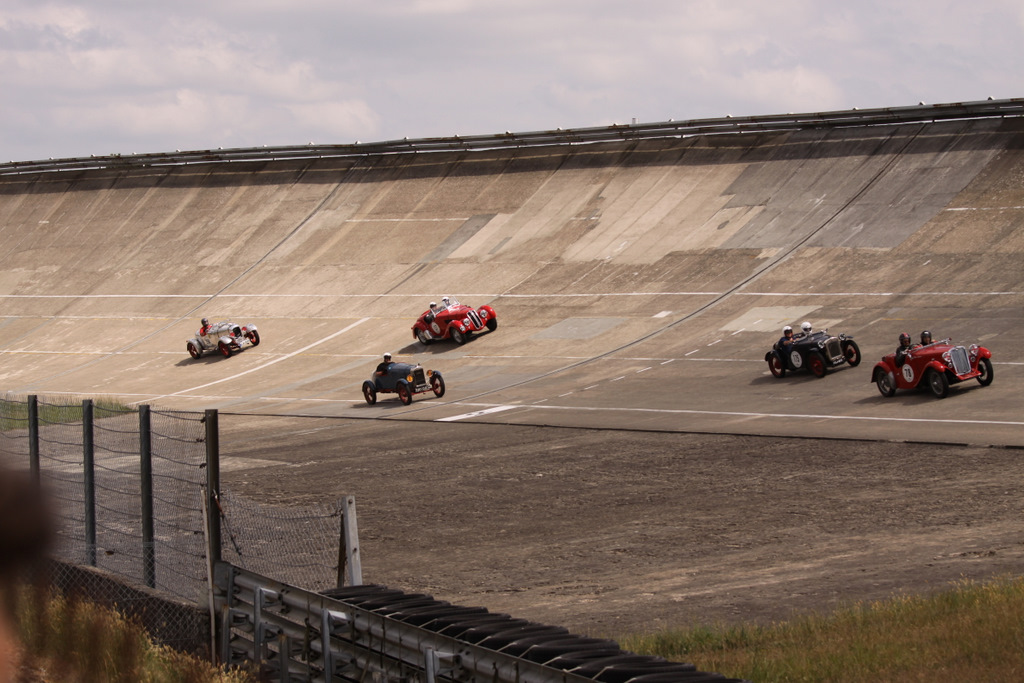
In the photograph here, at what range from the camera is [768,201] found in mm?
44375

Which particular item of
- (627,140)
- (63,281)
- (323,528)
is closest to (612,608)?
(323,528)

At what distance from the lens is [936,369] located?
2381 centimetres

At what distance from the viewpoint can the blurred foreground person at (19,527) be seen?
2.96 meters

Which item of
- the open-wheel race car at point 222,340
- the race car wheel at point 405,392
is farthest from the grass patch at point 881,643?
the open-wheel race car at point 222,340

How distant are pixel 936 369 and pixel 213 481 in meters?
18.3

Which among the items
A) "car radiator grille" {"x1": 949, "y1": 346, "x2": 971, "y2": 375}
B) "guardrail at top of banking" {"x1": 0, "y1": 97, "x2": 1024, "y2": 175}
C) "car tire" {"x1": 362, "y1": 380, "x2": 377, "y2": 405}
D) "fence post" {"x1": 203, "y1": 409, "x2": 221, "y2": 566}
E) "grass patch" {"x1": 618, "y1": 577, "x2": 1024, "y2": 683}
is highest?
"guardrail at top of banking" {"x1": 0, "y1": 97, "x2": 1024, "y2": 175}

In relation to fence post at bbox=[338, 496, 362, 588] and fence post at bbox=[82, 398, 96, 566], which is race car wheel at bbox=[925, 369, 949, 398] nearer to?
fence post at bbox=[338, 496, 362, 588]

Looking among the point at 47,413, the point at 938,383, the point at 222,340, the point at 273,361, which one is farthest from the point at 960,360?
the point at 222,340

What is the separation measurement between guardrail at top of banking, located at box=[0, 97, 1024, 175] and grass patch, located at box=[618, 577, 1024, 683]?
37.2 meters

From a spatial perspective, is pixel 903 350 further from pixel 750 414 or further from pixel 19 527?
pixel 19 527

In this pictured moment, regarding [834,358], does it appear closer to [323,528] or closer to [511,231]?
[323,528]

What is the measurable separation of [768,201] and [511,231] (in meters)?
11.3

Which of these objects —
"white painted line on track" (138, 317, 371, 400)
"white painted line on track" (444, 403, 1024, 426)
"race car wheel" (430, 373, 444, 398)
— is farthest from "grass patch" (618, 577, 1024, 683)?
"white painted line on track" (138, 317, 371, 400)

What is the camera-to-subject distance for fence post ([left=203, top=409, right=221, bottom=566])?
9.28 m
